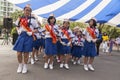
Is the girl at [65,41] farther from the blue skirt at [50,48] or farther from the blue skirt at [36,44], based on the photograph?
the blue skirt at [36,44]

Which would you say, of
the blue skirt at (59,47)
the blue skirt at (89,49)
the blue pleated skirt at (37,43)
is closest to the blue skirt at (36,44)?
the blue pleated skirt at (37,43)

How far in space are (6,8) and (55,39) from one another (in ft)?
369

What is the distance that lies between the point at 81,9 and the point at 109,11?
37.9 inches

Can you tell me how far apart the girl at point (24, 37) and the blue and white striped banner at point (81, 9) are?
8.99 feet

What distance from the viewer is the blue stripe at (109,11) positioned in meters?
10.9

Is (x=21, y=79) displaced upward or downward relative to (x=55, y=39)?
downward

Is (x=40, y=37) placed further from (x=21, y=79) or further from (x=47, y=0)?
(x=21, y=79)

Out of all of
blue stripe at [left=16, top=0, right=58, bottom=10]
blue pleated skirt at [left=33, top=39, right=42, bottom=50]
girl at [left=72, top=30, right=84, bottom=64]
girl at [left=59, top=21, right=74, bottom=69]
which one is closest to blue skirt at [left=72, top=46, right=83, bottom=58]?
girl at [left=72, top=30, right=84, bottom=64]

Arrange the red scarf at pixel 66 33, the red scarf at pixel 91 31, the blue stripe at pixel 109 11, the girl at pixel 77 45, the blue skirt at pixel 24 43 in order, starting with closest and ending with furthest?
the blue skirt at pixel 24 43
the red scarf at pixel 91 31
the red scarf at pixel 66 33
the girl at pixel 77 45
the blue stripe at pixel 109 11

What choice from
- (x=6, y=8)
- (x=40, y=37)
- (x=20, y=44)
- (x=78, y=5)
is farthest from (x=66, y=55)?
(x=6, y=8)

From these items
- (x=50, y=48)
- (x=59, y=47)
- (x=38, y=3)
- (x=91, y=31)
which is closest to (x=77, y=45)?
(x=59, y=47)

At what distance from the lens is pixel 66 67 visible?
29.0 feet

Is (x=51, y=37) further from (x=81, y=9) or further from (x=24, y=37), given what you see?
(x=81, y=9)

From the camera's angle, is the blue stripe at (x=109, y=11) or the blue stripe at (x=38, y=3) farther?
the blue stripe at (x=109, y=11)
